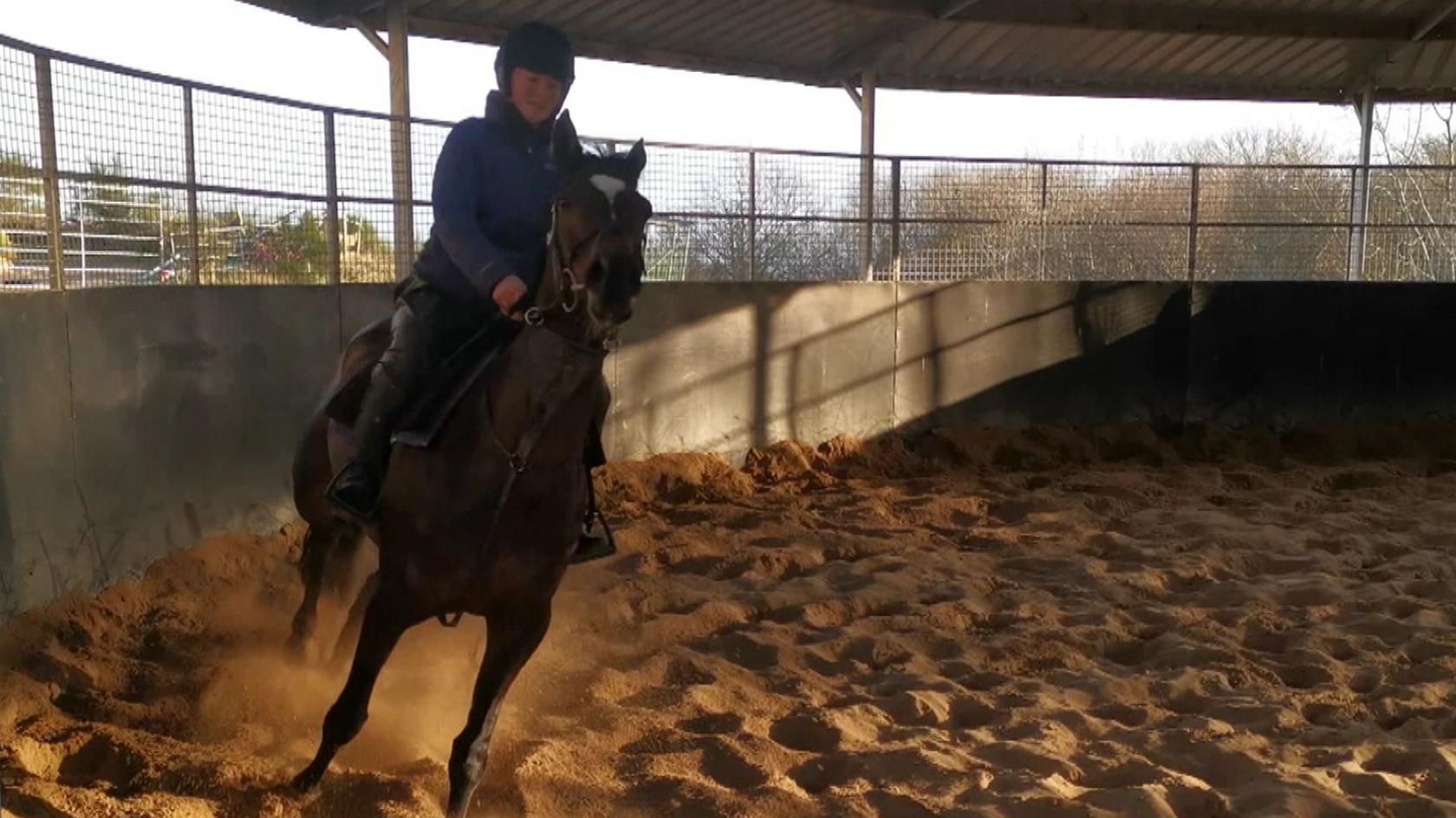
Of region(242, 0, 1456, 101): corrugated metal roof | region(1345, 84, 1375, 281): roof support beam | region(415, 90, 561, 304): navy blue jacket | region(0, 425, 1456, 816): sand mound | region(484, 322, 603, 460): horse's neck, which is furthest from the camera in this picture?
region(1345, 84, 1375, 281): roof support beam

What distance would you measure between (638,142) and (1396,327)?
1061 centimetres

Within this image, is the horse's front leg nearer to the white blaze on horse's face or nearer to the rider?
the rider

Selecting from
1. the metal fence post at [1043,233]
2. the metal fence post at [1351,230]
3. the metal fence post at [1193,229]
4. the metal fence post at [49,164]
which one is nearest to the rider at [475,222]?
the metal fence post at [49,164]

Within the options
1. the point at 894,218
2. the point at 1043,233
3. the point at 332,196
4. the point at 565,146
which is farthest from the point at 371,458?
the point at 1043,233

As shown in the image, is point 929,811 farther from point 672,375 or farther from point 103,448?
point 672,375

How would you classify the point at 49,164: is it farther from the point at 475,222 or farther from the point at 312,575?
the point at 475,222

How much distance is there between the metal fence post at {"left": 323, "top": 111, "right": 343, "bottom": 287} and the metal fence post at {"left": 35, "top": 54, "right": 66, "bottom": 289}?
225 centimetres

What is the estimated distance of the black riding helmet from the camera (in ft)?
11.6

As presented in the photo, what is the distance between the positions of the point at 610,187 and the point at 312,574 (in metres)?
2.93

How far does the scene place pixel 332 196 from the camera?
25.0ft

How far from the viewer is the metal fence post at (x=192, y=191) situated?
6.41 metres

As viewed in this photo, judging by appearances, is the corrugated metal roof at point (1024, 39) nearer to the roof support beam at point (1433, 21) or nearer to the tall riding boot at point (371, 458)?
the roof support beam at point (1433, 21)

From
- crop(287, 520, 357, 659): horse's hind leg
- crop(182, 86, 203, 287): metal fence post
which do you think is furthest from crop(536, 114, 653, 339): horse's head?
crop(182, 86, 203, 287): metal fence post

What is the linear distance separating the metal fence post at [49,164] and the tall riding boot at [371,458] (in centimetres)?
245
